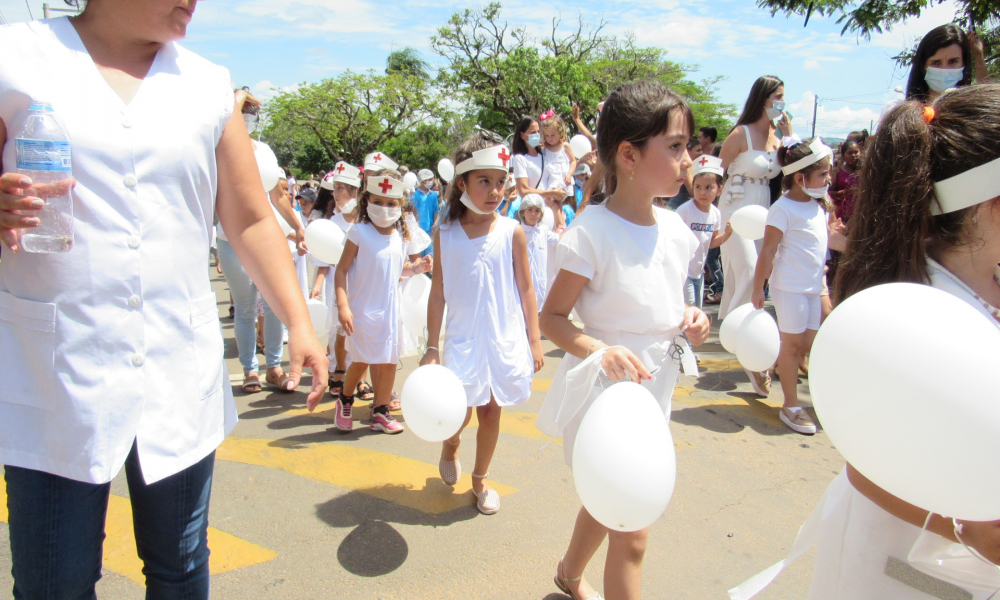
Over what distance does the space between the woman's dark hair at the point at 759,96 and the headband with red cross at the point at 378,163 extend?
3.37 metres

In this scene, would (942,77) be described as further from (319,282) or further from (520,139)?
(319,282)

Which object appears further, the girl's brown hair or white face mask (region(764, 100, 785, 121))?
white face mask (region(764, 100, 785, 121))

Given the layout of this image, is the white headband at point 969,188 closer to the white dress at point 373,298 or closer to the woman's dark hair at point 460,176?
the woman's dark hair at point 460,176

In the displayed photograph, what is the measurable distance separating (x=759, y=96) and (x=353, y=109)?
3661cm

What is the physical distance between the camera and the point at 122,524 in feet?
10.4

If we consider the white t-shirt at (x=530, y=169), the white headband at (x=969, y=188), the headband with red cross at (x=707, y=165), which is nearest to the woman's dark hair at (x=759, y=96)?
the headband with red cross at (x=707, y=165)

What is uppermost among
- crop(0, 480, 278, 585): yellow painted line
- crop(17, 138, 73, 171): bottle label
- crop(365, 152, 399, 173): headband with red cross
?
crop(17, 138, 73, 171): bottle label

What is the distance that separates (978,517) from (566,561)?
5.48 feet

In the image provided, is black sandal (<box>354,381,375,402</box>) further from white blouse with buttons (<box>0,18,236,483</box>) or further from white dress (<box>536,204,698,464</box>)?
white blouse with buttons (<box>0,18,236,483</box>)

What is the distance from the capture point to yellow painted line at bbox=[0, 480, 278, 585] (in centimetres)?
280

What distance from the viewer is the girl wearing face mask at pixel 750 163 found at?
18.8 ft

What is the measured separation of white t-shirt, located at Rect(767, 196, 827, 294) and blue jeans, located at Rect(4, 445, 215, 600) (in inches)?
166

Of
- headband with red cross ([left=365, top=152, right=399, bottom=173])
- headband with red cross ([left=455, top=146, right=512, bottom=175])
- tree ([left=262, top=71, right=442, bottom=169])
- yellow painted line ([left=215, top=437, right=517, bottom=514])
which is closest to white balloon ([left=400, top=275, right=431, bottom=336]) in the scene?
headband with red cross ([left=365, top=152, right=399, bottom=173])

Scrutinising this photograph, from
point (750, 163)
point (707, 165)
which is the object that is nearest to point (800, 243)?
point (750, 163)
